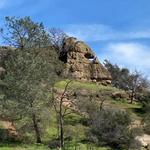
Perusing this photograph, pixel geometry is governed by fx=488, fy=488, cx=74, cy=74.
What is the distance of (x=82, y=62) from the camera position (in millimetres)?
108812

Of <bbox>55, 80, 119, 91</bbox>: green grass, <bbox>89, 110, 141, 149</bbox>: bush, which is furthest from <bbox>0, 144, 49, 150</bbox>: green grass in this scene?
<bbox>55, 80, 119, 91</bbox>: green grass

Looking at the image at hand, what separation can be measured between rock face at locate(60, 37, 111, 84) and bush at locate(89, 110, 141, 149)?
34.4 m

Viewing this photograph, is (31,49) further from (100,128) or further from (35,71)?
(100,128)

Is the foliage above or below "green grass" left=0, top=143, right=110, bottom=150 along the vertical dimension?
above

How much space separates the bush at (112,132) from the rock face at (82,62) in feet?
113

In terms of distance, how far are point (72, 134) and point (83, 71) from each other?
127ft

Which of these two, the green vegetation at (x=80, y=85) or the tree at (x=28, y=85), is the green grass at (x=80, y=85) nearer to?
the green vegetation at (x=80, y=85)

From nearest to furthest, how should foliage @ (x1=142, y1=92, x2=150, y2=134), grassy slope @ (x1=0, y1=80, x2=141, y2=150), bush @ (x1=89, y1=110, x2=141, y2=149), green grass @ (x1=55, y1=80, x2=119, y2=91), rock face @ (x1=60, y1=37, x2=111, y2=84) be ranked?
grassy slope @ (x1=0, y1=80, x2=141, y2=150), bush @ (x1=89, y1=110, x2=141, y2=149), foliage @ (x1=142, y1=92, x2=150, y2=134), green grass @ (x1=55, y1=80, x2=119, y2=91), rock face @ (x1=60, y1=37, x2=111, y2=84)

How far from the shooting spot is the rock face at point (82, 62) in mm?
106425

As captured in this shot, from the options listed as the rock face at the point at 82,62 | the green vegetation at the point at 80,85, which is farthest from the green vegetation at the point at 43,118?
the rock face at the point at 82,62

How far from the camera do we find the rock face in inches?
4190

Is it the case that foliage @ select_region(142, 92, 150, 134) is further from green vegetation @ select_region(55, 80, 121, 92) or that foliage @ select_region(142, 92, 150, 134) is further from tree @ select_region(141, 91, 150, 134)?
green vegetation @ select_region(55, 80, 121, 92)

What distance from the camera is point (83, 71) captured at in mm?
107562

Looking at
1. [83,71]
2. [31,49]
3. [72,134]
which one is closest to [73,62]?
[83,71]
